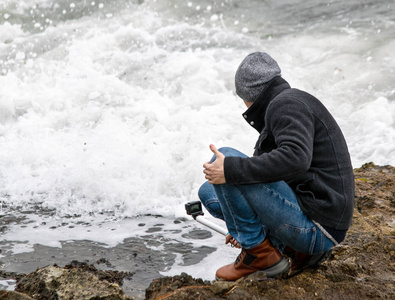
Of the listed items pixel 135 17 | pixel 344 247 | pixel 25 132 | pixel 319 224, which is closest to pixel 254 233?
pixel 319 224

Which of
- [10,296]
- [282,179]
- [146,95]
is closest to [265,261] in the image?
[282,179]

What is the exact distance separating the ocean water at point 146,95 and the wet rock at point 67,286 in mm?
860

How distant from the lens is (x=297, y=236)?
232 cm

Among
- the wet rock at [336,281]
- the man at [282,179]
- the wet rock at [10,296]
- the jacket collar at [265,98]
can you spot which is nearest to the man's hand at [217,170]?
the man at [282,179]

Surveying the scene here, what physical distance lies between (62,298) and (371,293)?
1636mm

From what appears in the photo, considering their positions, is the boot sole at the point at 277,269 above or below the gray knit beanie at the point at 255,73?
below

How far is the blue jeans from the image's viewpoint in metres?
2.28

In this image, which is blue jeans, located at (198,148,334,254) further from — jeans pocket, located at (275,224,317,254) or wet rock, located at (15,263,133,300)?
wet rock, located at (15,263,133,300)

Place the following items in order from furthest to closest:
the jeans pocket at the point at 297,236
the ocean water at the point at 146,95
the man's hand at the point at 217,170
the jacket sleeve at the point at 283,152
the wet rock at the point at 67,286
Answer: the ocean water at the point at 146,95, the wet rock at the point at 67,286, the jeans pocket at the point at 297,236, the man's hand at the point at 217,170, the jacket sleeve at the point at 283,152

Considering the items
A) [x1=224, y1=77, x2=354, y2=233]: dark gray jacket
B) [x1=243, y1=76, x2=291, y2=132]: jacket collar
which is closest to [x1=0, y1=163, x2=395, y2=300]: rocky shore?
[x1=224, y1=77, x2=354, y2=233]: dark gray jacket

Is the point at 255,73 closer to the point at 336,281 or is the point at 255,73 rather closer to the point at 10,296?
the point at 336,281

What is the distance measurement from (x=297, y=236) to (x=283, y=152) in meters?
0.52

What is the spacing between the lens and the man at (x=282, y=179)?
2096 millimetres

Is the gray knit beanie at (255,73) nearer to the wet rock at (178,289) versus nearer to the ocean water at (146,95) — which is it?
the wet rock at (178,289)
